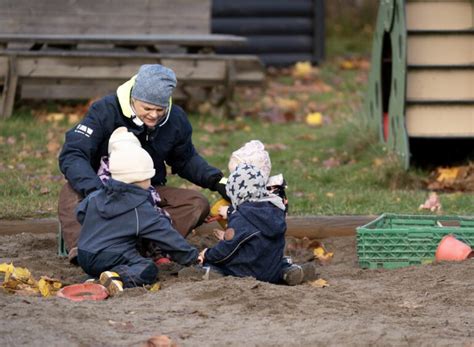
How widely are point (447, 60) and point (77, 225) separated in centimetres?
440

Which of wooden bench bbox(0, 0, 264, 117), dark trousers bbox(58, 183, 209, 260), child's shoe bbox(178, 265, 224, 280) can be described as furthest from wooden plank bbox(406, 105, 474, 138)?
child's shoe bbox(178, 265, 224, 280)

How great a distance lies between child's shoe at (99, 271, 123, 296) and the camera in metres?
5.98

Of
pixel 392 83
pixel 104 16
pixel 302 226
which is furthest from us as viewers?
pixel 104 16

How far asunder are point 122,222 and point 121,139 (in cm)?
53

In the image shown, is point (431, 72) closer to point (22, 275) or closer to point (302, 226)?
point (302, 226)

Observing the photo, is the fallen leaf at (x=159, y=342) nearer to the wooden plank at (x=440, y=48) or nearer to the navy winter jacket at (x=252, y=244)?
the navy winter jacket at (x=252, y=244)

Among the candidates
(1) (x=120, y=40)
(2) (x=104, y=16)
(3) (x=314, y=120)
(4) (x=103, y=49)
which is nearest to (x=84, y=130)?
(1) (x=120, y=40)

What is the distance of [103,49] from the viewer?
1388 centimetres

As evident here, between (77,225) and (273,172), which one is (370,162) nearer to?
(273,172)

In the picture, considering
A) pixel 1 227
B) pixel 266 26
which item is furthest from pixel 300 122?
pixel 1 227

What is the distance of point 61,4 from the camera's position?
1400 cm

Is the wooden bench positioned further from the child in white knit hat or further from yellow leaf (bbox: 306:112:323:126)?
the child in white knit hat

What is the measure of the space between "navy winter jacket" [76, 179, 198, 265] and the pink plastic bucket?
61.2 inches

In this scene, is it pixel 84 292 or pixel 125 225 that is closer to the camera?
pixel 84 292
